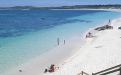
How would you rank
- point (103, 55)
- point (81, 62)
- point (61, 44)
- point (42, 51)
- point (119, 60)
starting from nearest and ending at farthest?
1. point (119, 60)
2. point (81, 62)
3. point (103, 55)
4. point (42, 51)
5. point (61, 44)

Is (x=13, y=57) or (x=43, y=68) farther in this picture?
(x=13, y=57)

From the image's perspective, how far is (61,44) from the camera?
105 ft

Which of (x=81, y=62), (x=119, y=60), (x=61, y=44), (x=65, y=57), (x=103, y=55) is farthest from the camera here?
(x=61, y=44)

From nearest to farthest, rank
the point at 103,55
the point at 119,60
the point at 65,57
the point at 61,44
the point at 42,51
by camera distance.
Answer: the point at 119,60 < the point at 103,55 < the point at 65,57 < the point at 42,51 < the point at 61,44

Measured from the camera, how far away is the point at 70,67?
18891 millimetres

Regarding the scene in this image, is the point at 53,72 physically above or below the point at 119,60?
below

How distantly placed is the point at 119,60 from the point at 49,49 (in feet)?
40.6

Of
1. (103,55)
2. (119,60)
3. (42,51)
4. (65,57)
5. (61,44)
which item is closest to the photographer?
(119,60)

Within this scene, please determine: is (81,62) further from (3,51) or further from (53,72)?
(3,51)

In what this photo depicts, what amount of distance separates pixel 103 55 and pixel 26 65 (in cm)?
868

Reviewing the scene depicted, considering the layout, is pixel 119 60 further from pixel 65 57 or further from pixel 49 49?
pixel 49 49

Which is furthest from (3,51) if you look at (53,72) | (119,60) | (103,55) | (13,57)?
(119,60)

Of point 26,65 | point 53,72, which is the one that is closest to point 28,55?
point 26,65

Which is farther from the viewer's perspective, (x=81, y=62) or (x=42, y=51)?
(x=42, y=51)
